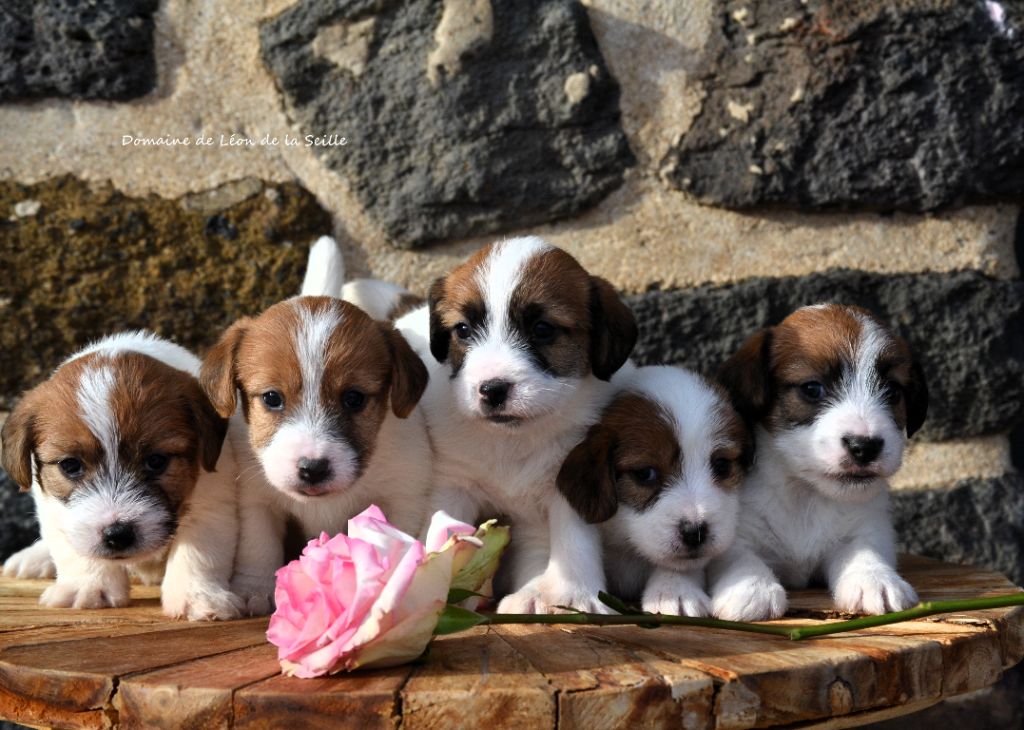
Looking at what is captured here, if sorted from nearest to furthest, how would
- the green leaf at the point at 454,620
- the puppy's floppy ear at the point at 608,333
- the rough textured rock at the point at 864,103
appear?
the green leaf at the point at 454,620 → the puppy's floppy ear at the point at 608,333 → the rough textured rock at the point at 864,103

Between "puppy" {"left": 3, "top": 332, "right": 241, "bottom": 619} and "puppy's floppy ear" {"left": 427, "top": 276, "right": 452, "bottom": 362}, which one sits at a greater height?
"puppy's floppy ear" {"left": 427, "top": 276, "right": 452, "bottom": 362}

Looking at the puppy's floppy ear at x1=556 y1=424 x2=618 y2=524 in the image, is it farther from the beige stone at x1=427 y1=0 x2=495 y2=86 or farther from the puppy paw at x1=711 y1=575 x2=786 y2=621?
the beige stone at x1=427 y1=0 x2=495 y2=86

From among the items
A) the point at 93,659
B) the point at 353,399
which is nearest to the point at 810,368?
the point at 353,399

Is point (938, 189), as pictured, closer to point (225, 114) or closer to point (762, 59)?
point (762, 59)

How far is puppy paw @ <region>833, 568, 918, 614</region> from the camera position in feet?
9.68

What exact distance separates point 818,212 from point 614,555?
63.8 inches

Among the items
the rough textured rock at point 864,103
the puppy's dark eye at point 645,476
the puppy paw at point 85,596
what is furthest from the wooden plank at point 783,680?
the rough textured rock at point 864,103

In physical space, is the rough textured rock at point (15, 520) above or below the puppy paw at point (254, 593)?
below

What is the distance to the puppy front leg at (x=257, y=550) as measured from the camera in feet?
10.8

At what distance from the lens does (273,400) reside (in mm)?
3188

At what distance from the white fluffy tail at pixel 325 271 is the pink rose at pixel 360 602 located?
1.64 meters

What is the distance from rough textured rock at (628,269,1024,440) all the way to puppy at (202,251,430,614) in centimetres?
122

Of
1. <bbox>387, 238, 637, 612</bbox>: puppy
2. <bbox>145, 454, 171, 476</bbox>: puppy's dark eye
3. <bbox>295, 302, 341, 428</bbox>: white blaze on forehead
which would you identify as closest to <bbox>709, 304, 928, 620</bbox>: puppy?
<bbox>387, 238, 637, 612</bbox>: puppy

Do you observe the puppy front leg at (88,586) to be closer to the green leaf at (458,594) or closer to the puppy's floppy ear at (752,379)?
the green leaf at (458,594)
